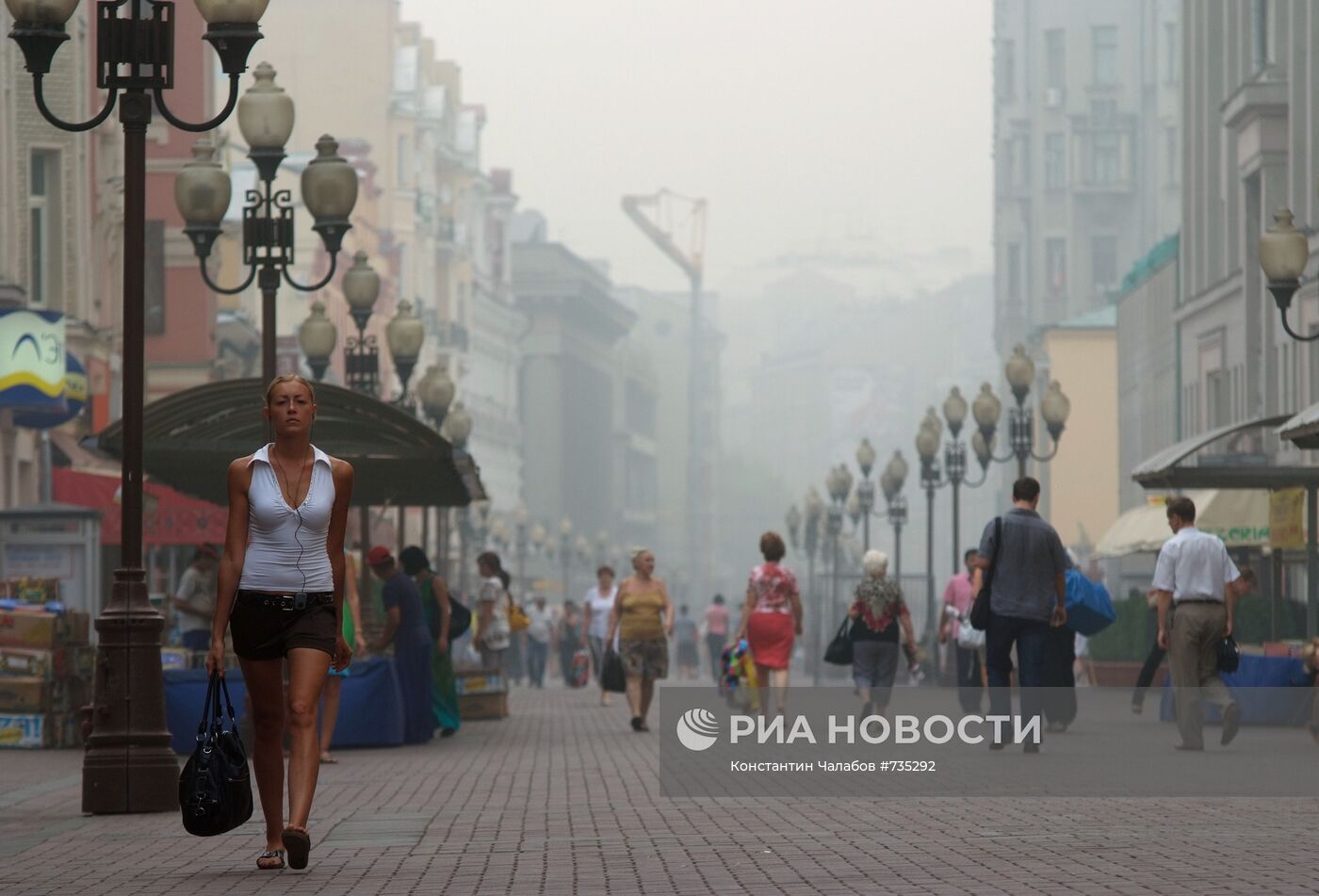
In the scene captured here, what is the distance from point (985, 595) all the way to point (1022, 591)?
0.25m

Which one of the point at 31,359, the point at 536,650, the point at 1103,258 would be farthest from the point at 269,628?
the point at 1103,258

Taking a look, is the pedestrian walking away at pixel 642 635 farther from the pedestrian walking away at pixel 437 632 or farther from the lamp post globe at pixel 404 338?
the lamp post globe at pixel 404 338

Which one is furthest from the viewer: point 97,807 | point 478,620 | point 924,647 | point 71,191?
point 924,647

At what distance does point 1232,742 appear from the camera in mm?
20359

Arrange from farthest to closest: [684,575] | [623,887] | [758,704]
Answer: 1. [684,575]
2. [758,704]
3. [623,887]

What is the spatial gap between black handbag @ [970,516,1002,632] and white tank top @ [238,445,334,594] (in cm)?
818

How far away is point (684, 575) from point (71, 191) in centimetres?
15666

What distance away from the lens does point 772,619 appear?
2278cm

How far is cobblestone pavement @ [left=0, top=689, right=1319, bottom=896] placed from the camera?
10164 mm

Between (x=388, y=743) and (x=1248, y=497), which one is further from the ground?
(x=1248, y=497)

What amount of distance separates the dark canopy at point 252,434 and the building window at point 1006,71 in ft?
303

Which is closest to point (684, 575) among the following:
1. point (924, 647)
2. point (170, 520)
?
point (924, 647)

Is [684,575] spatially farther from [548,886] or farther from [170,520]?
[548,886]

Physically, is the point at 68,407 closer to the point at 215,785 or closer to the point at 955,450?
the point at 955,450
